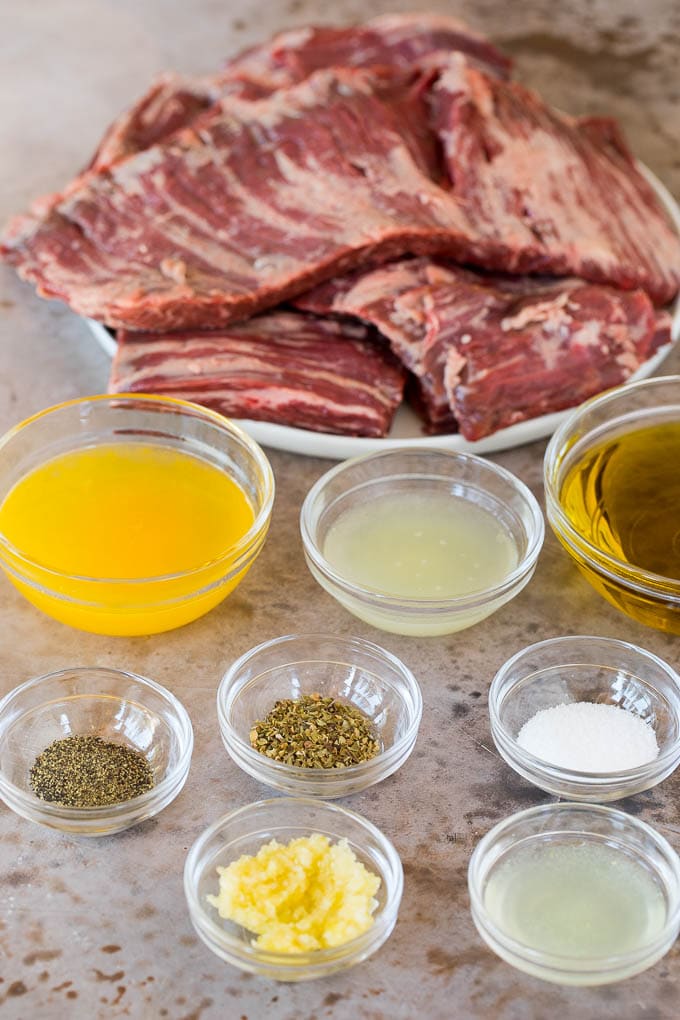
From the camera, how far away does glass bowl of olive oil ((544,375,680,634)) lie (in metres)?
2.82

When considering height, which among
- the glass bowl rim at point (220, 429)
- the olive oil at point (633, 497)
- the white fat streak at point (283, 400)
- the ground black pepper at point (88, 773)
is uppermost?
the glass bowl rim at point (220, 429)

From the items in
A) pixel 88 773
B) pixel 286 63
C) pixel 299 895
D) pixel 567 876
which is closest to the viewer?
pixel 299 895

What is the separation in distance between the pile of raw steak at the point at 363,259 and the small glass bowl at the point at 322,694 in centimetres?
75

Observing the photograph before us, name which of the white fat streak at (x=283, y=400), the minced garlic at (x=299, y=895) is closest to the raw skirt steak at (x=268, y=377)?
the white fat streak at (x=283, y=400)

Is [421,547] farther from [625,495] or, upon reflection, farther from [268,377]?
[268,377]

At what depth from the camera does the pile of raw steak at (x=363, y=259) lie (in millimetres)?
3355

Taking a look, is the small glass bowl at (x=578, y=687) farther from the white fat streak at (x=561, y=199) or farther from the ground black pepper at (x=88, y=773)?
the white fat streak at (x=561, y=199)

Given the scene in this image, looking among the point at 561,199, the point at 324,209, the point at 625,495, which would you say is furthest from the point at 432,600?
the point at 561,199

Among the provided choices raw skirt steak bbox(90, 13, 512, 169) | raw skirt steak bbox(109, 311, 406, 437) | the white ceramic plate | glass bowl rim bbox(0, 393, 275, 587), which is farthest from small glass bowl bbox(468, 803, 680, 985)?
raw skirt steak bbox(90, 13, 512, 169)

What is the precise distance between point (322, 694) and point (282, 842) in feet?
1.37

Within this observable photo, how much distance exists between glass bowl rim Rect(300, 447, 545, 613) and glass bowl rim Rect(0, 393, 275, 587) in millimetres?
117

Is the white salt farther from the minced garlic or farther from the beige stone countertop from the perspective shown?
the minced garlic

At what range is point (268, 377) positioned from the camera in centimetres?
337

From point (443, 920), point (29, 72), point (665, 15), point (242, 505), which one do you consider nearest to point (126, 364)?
point (242, 505)
